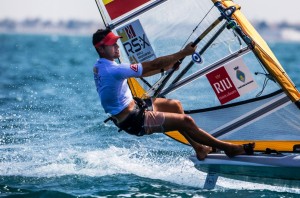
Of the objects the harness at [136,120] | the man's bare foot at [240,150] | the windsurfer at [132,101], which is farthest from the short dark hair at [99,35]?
the man's bare foot at [240,150]

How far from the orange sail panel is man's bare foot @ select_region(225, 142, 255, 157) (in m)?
1.89

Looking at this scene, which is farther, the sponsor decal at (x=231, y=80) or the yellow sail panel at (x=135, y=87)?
the yellow sail panel at (x=135, y=87)

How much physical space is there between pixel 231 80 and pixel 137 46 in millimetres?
1115

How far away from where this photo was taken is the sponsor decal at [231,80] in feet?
25.5

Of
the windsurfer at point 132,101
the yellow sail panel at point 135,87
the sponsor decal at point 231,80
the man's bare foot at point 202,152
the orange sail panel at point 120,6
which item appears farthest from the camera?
the yellow sail panel at point 135,87

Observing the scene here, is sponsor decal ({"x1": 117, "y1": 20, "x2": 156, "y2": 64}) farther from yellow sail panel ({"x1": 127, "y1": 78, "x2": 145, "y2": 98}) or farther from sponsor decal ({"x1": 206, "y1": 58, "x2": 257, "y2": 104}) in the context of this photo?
sponsor decal ({"x1": 206, "y1": 58, "x2": 257, "y2": 104})

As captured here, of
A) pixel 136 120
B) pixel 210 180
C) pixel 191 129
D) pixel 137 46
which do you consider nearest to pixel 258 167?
pixel 210 180

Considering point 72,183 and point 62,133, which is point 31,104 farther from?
point 72,183

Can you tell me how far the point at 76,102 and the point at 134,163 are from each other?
5.62 m

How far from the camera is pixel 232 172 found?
761 cm

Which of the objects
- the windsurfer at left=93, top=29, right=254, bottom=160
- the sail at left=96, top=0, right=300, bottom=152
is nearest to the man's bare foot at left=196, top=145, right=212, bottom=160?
the windsurfer at left=93, top=29, right=254, bottom=160

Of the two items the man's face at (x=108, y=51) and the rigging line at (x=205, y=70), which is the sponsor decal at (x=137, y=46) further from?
the man's face at (x=108, y=51)

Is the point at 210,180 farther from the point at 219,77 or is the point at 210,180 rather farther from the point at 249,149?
the point at 219,77

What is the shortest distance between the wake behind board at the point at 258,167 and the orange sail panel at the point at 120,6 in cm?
176
